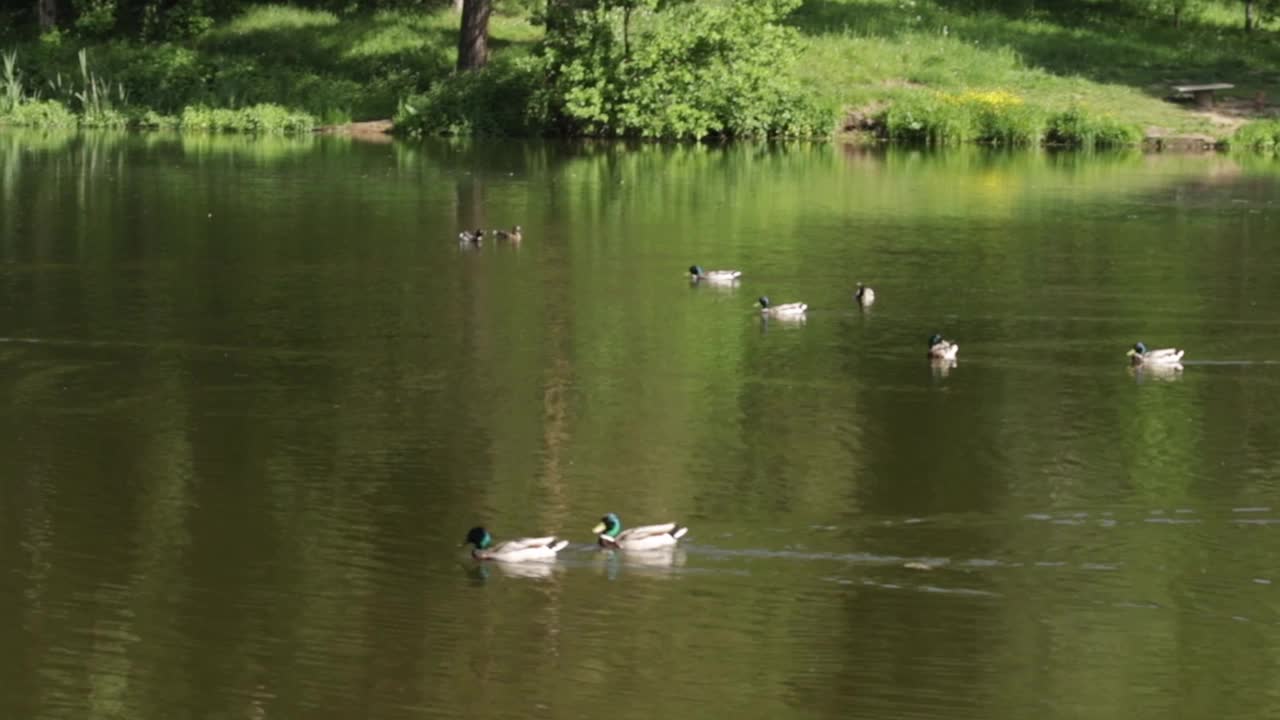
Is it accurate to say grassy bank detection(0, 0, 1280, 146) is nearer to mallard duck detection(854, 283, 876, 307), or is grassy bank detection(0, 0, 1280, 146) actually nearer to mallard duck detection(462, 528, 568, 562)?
mallard duck detection(854, 283, 876, 307)

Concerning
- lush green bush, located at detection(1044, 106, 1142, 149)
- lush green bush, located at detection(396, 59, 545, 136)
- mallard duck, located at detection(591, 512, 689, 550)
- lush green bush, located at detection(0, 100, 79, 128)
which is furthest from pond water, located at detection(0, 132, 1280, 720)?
lush green bush, located at detection(0, 100, 79, 128)

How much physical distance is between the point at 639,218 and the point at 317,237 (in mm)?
5963

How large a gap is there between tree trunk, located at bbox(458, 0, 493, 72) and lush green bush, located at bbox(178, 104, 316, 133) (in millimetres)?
4203

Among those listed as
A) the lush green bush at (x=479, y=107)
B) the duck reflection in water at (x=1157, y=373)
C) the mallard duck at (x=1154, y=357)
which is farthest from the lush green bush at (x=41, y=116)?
the duck reflection in water at (x=1157, y=373)

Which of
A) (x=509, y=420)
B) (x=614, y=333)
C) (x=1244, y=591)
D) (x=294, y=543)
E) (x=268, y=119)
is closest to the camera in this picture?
(x=1244, y=591)

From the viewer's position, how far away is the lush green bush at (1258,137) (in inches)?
2074

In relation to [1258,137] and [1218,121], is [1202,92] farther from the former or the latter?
[1258,137]

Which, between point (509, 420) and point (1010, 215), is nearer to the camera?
point (509, 420)

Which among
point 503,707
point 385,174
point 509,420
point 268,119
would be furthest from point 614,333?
point 268,119

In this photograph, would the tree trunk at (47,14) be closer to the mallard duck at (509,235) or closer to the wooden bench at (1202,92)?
the wooden bench at (1202,92)

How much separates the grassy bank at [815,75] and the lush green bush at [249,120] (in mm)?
51

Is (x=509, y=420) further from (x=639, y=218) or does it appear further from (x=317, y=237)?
(x=639, y=218)

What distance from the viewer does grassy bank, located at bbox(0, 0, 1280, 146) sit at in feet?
179

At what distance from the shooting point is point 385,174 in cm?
4572
